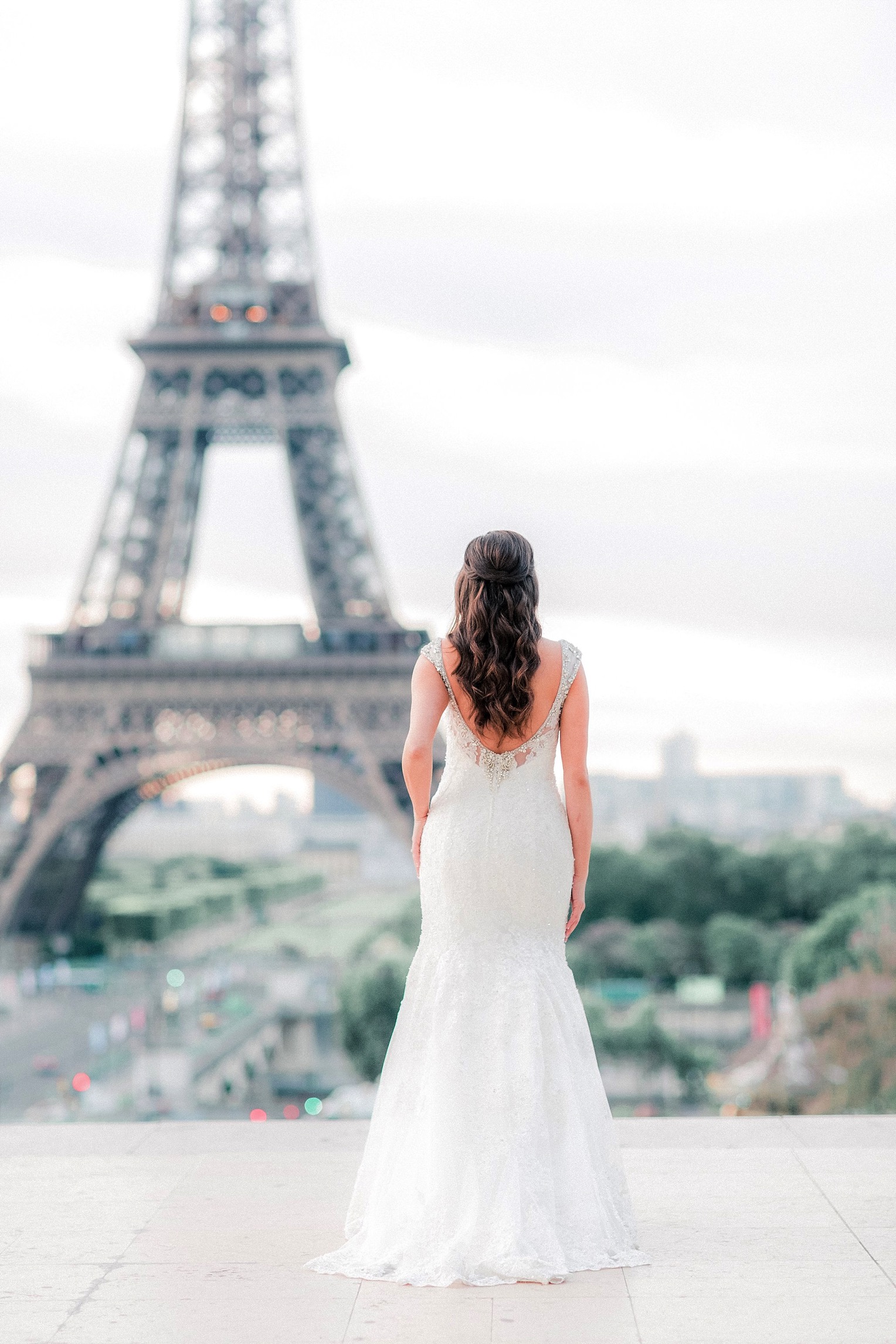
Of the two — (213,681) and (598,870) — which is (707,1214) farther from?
(598,870)

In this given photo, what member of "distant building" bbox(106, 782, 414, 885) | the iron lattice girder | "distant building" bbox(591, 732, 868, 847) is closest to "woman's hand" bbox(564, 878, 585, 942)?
the iron lattice girder

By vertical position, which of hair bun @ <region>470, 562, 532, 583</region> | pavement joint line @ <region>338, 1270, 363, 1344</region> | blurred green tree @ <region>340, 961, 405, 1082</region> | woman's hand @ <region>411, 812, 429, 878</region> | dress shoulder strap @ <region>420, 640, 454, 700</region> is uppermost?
hair bun @ <region>470, 562, 532, 583</region>

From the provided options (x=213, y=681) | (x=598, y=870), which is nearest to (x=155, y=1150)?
(x=213, y=681)

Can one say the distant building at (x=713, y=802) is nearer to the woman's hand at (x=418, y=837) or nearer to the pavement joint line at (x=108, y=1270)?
the pavement joint line at (x=108, y=1270)

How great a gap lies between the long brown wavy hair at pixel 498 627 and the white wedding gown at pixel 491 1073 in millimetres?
93

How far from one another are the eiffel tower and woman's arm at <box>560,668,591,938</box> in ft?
61.3

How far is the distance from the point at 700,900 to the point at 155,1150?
99.1 feet

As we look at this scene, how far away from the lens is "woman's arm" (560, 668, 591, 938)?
3.68 m

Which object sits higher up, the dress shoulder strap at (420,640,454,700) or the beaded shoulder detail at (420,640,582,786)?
the dress shoulder strap at (420,640,454,700)

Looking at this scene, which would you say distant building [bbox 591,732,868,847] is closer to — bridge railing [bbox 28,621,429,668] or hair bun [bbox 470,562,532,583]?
bridge railing [bbox 28,621,429,668]

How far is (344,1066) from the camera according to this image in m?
27.0

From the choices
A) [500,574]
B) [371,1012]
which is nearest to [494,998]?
[500,574]

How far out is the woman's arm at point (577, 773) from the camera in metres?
3.68

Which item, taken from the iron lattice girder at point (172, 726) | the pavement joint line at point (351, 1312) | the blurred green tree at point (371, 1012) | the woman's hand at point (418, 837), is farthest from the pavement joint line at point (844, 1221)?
the iron lattice girder at point (172, 726)
